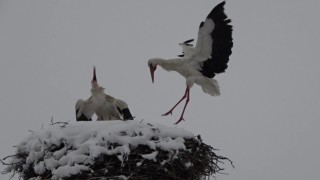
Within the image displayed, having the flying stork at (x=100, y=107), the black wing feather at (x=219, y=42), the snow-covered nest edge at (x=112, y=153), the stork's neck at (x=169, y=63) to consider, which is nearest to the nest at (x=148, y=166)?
the snow-covered nest edge at (x=112, y=153)

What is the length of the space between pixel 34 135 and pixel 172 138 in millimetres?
1383

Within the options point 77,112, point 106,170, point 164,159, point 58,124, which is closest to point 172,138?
point 164,159

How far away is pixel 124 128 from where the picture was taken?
552 centimetres

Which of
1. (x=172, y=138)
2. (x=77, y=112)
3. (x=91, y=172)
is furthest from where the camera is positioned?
(x=77, y=112)

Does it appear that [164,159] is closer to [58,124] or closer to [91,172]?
[91,172]

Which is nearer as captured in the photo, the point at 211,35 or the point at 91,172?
the point at 91,172

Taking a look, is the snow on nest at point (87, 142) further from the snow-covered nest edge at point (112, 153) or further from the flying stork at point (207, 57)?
the flying stork at point (207, 57)

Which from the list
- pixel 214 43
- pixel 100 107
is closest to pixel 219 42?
pixel 214 43

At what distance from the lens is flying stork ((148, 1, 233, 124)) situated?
7.20 metres

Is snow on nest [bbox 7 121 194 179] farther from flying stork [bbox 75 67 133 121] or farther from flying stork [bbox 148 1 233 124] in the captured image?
flying stork [bbox 148 1 233 124]

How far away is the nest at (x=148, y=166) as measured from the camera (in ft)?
17.3

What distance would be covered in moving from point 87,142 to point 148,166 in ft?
2.02

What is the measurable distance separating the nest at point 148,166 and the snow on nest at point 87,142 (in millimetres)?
51

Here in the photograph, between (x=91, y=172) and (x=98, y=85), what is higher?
(x=98, y=85)
